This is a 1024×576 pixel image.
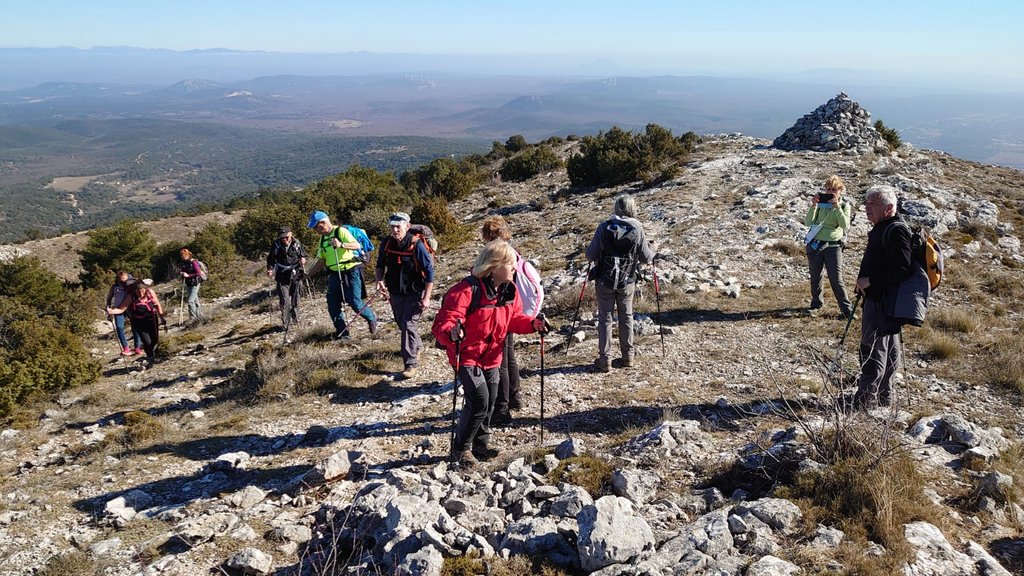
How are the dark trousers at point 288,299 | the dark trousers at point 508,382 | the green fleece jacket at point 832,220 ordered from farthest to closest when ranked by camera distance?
1. the dark trousers at point 288,299
2. the green fleece jacket at point 832,220
3. the dark trousers at point 508,382

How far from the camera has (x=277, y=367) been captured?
308 inches

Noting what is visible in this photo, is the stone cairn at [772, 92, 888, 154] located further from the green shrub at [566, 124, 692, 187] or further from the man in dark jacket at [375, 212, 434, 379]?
the man in dark jacket at [375, 212, 434, 379]

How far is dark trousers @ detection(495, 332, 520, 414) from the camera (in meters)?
5.45

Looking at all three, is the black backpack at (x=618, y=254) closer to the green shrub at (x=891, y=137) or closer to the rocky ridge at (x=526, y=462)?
the rocky ridge at (x=526, y=462)

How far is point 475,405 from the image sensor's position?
4.59m

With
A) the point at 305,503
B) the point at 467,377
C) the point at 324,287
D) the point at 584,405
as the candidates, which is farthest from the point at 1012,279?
the point at 324,287

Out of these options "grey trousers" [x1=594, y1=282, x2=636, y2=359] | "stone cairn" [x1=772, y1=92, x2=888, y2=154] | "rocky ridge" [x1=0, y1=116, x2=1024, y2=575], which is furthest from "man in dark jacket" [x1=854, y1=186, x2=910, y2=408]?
"stone cairn" [x1=772, y1=92, x2=888, y2=154]

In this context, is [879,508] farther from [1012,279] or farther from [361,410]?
[1012,279]

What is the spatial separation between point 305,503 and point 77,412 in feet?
17.0

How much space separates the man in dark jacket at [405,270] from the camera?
672 centimetres

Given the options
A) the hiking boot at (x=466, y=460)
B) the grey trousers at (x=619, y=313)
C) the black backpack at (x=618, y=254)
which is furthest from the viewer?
the grey trousers at (x=619, y=313)

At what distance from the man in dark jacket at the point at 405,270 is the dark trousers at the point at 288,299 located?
350 centimetres

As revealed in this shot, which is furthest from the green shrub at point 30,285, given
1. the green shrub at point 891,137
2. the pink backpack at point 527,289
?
the green shrub at point 891,137

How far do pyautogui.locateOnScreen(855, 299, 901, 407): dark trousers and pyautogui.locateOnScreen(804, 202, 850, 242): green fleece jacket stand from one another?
3.30 meters
